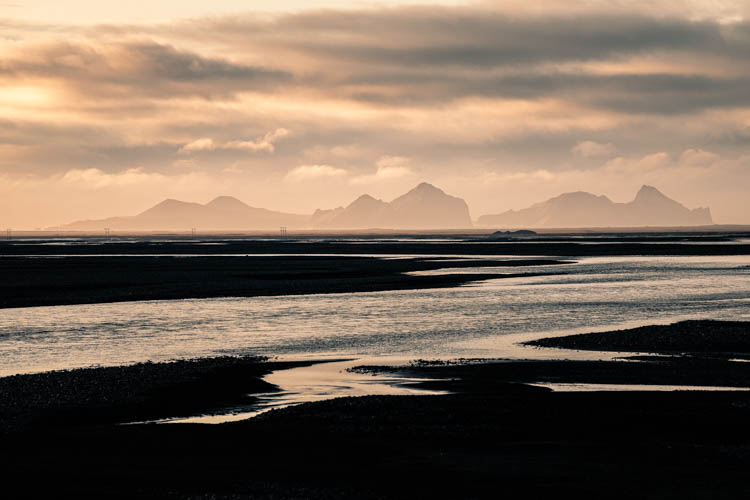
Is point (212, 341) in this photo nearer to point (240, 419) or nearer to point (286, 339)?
point (286, 339)

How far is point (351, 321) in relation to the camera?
152ft

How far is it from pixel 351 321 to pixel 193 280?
35706 mm

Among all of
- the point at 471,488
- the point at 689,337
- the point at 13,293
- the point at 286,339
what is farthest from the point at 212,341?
the point at 13,293

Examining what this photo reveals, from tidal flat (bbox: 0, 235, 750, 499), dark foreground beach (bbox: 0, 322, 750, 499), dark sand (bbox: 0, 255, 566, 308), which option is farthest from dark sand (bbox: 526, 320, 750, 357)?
dark sand (bbox: 0, 255, 566, 308)

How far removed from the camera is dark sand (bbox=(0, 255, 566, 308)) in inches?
2525

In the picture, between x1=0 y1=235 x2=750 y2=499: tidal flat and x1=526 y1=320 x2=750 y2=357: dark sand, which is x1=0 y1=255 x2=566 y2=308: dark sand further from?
x1=526 y1=320 x2=750 y2=357: dark sand

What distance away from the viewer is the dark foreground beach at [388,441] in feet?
53.3

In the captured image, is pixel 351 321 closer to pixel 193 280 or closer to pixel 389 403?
pixel 389 403

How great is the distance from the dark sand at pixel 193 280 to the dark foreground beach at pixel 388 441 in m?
34.9

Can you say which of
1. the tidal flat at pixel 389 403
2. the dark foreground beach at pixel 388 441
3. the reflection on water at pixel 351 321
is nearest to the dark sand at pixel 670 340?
the tidal flat at pixel 389 403

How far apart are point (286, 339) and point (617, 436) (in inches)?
835

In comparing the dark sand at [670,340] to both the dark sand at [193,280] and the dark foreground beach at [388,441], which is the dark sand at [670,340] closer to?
the dark foreground beach at [388,441]

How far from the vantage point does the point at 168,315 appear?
50.6 meters

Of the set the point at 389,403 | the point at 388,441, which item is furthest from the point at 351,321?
the point at 388,441
